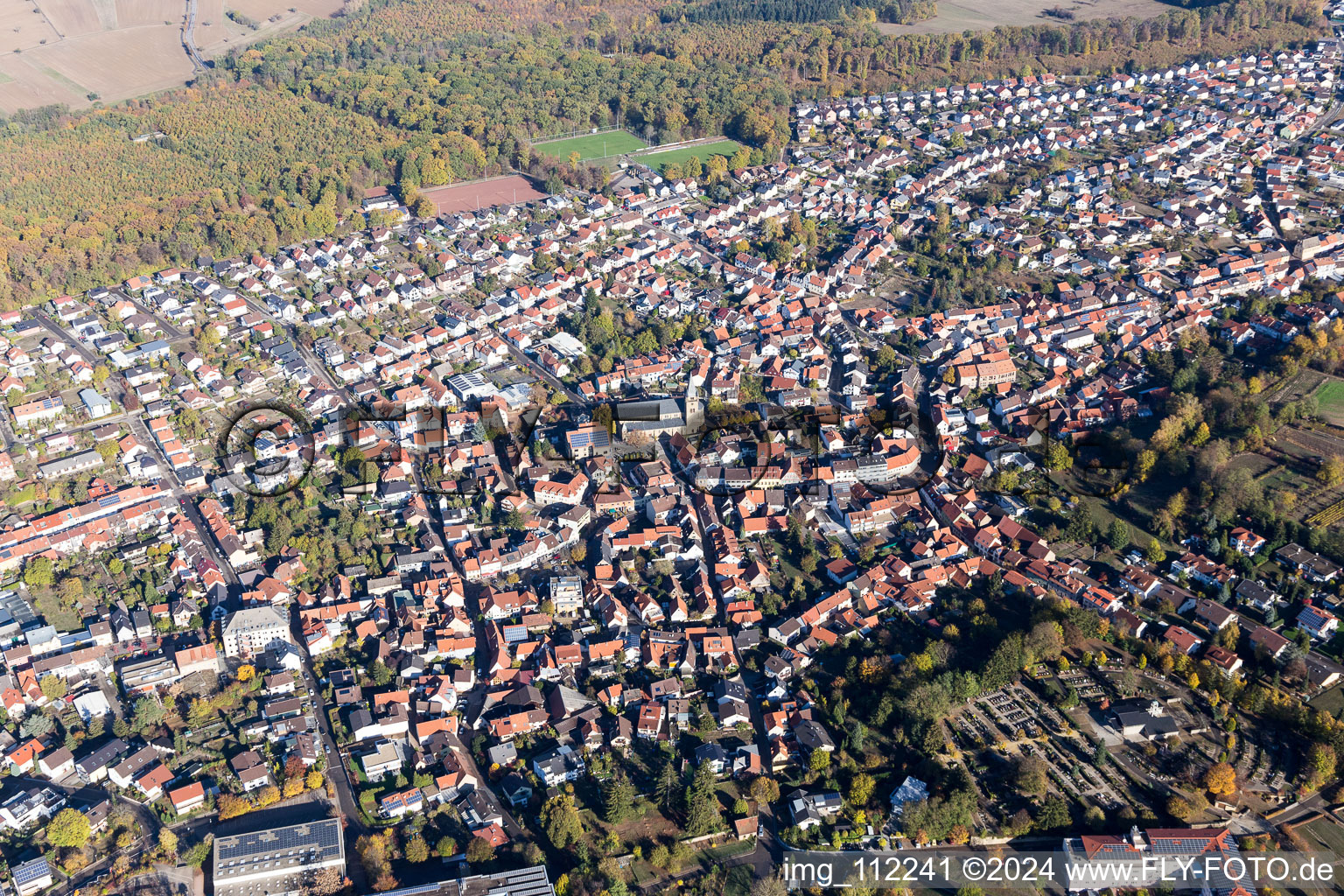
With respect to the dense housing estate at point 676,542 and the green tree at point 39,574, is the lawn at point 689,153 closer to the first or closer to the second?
the dense housing estate at point 676,542

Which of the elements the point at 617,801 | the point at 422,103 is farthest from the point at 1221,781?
the point at 422,103

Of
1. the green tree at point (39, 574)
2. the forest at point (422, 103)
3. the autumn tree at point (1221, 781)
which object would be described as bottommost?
the autumn tree at point (1221, 781)

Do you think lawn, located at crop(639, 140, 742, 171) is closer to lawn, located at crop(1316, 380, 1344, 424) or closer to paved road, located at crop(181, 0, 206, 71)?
lawn, located at crop(1316, 380, 1344, 424)

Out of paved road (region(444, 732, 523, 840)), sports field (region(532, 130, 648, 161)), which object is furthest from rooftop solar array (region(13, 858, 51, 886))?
sports field (region(532, 130, 648, 161))

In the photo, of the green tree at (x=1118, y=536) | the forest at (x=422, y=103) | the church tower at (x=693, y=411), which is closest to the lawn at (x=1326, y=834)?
the green tree at (x=1118, y=536)

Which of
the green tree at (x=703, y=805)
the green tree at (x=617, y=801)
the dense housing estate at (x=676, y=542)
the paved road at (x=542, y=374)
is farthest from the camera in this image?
the paved road at (x=542, y=374)

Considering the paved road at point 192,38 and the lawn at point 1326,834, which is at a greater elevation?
the paved road at point 192,38

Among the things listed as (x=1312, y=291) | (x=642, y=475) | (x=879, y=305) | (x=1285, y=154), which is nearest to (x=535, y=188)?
(x=879, y=305)
